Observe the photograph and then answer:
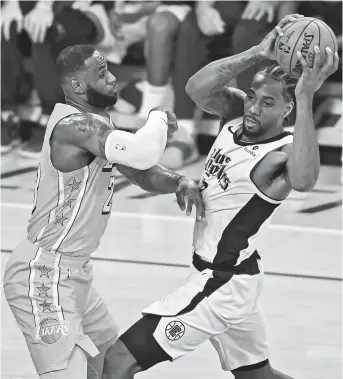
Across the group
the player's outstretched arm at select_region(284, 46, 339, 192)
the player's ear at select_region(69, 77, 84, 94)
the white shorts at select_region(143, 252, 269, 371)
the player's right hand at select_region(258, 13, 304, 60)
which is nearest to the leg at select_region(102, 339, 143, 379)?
the white shorts at select_region(143, 252, 269, 371)

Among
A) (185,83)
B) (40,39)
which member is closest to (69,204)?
(185,83)

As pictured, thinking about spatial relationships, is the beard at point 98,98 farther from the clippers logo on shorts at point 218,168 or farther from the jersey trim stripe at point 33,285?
the jersey trim stripe at point 33,285

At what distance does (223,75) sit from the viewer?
4410mm

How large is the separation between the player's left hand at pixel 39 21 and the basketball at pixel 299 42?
699 cm

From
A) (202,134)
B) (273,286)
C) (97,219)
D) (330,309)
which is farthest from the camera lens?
(202,134)

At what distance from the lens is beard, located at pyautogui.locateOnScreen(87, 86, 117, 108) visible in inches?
172

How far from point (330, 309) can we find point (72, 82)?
2751mm

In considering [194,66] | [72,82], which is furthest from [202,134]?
[72,82]

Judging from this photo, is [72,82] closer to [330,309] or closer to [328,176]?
[330,309]

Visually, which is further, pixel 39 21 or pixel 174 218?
pixel 39 21

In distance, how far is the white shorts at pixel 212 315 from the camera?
4105mm

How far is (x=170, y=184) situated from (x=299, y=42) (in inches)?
32.1

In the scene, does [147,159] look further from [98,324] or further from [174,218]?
[174,218]

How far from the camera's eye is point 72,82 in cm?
437
